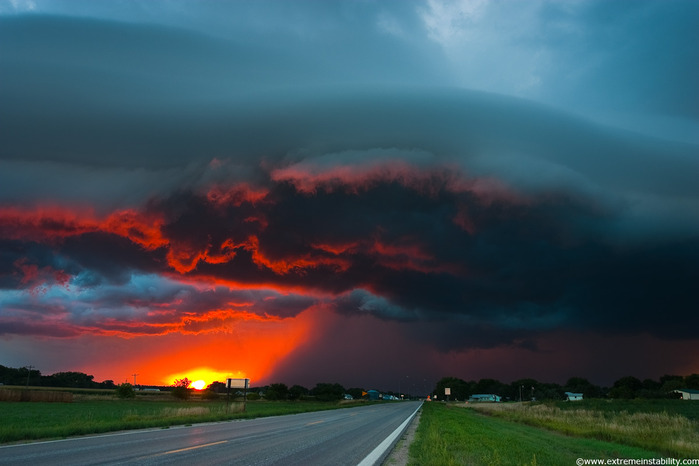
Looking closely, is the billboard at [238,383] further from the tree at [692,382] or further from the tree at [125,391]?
the tree at [692,382]

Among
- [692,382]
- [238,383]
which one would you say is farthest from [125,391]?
[692,382]

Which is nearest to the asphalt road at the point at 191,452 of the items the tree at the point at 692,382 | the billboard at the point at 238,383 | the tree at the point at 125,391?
the billboard at the point at 238,383

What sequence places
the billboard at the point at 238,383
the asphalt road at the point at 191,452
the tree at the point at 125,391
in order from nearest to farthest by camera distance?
the asphalt road at the point at 191,452 → the billboard at the point at 238,383 → the tree at the point at 125,391

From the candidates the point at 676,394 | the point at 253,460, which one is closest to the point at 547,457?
the point at 253,460

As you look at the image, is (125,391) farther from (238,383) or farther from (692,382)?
(692,382)

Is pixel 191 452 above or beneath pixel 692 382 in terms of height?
above

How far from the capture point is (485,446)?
18.8 metres

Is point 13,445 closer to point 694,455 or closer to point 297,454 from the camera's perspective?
point 297,454

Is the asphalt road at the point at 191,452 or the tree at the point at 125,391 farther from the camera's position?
the tree at the point at 125,391

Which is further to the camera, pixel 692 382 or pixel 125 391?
pixel 692 382

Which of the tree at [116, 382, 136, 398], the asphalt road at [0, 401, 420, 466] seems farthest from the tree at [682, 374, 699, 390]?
the asphalt road at [0, 401, 420, 466]

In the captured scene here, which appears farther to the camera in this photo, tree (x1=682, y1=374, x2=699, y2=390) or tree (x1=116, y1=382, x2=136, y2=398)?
tree (x1=682, y1=374, x2=699, y2=390)

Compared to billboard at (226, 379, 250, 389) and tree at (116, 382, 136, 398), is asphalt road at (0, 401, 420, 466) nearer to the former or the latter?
billboard at (226, 379, 250, 389)

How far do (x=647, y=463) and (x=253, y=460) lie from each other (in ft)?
48.4
